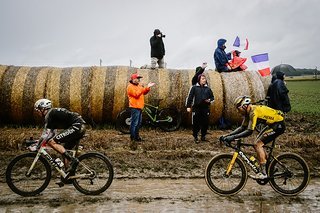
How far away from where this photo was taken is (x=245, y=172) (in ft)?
21.3

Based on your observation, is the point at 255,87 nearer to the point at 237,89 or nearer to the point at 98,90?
the point at 237,89

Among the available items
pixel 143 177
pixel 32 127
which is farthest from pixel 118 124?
pixel 143 177

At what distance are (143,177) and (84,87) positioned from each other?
575 cm

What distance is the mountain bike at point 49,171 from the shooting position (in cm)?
633

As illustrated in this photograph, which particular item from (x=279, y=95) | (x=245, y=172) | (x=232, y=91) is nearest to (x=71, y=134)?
(x=245, y=172)

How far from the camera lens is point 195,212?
553 centimetres

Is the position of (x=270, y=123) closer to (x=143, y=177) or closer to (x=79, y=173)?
(x=143, y=177)

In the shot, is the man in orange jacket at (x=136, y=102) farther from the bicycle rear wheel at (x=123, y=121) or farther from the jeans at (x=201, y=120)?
the jeans at (x=201, y=120)

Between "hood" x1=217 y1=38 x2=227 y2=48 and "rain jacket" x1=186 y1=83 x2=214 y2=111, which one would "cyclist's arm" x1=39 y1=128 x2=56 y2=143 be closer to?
"rain jacket" x1=186 y1=83 x2=214 y2=111

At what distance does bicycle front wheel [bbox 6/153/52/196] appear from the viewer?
6.30m

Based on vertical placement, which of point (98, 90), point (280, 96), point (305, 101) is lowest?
point (305, 101)

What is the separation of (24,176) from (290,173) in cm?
479

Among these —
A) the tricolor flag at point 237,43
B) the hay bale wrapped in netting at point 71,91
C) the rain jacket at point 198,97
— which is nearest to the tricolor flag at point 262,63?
the tricolor flag at point 237,43

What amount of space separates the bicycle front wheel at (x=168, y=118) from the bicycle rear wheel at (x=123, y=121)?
113 cm
